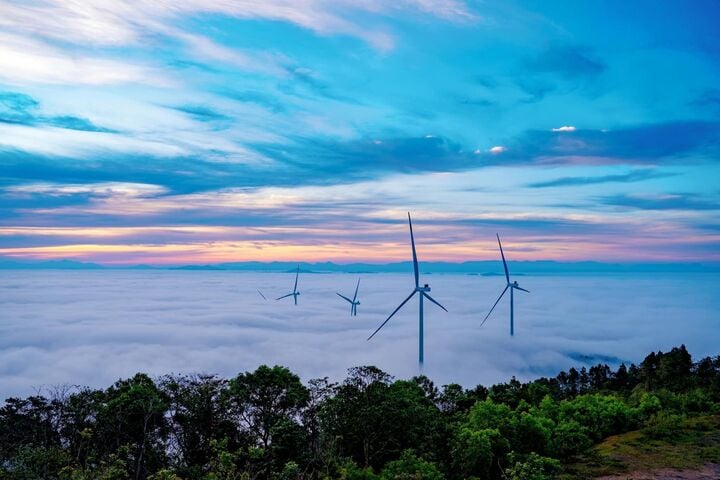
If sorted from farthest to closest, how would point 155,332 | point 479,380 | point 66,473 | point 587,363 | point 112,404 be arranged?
1. point 155,332
2. point 587,363
3. point 479,380
4. point 112,404
5. point 66,473

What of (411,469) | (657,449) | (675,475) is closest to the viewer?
(411,469)

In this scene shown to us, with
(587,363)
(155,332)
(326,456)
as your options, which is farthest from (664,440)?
(155,332)

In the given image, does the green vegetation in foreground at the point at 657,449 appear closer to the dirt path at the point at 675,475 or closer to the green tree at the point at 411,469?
the dirt path at the point at 675,475

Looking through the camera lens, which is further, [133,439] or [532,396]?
[532,396]

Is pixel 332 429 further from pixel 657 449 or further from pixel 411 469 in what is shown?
pixel 657 449

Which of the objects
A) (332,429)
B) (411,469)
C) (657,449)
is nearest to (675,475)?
(657,449)

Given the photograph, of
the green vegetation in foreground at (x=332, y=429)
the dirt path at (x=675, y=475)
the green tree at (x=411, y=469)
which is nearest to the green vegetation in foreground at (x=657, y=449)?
the green vegetation in foreground at (x=332, y=429)

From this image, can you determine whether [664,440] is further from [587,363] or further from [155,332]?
[155,332]

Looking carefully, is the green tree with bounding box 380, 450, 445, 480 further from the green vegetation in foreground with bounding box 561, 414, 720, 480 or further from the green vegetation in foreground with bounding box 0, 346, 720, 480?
the green vegetation in foreground with bounding box 561, 414, 720, 480
